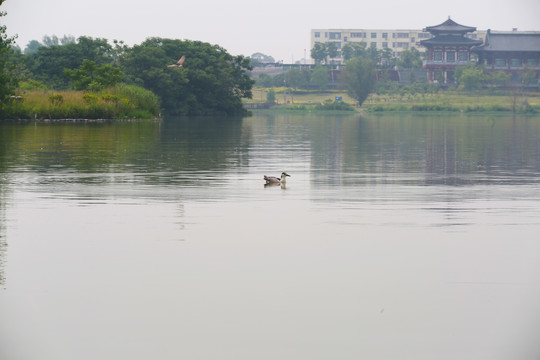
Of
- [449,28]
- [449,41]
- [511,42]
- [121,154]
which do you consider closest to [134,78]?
[121,154]

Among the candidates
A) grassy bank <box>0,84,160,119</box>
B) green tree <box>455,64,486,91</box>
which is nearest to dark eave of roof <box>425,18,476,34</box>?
green tree <box>455,64,486,91</box>

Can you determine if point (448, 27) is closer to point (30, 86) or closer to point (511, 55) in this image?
point (511, 55)

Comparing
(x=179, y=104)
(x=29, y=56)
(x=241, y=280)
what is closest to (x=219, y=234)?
(x=241, y=280)

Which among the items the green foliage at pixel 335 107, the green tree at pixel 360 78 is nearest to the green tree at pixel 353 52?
the green tree at pixel 360 78

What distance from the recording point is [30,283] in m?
9.62

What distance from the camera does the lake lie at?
303 inches

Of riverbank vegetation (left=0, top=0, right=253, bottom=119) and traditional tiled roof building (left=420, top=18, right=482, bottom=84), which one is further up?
traditional tiled roof building (left=420, top=18, right=482, bottom=84)

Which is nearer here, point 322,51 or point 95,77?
point 95,77

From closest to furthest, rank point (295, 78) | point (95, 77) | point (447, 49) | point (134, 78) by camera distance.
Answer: point (95, 77)
point (134, 78)
point (447, 49)
point (295, 78)

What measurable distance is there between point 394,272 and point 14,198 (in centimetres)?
941

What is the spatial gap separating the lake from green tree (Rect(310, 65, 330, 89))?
145 metres

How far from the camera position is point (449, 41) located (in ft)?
522

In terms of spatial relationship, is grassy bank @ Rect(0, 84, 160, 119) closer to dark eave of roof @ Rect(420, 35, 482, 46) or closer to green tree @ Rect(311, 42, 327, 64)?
dark eave of roof @ Rect(420, 35, 482, 46)

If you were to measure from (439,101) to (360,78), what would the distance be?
13.8m
